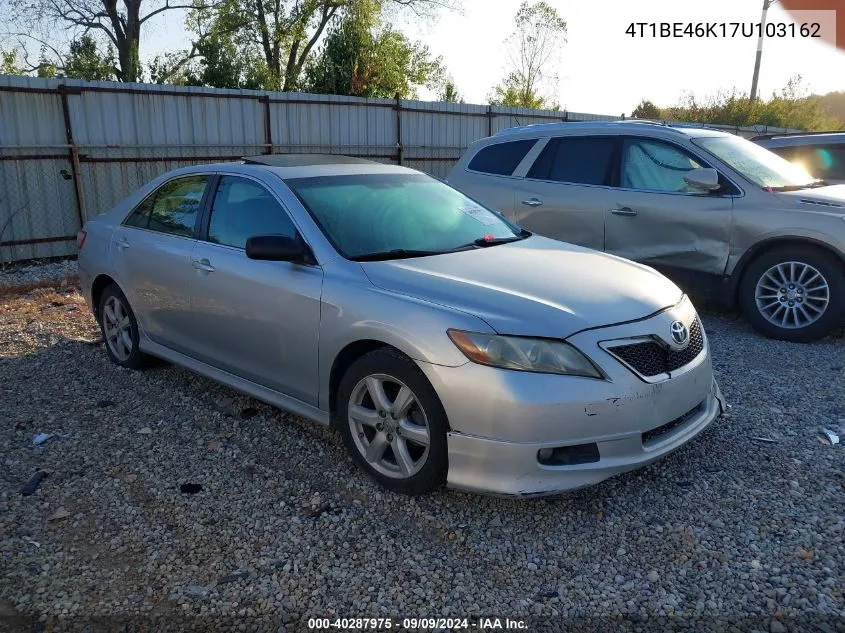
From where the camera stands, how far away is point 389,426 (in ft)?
11.0

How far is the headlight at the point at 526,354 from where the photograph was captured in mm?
2990

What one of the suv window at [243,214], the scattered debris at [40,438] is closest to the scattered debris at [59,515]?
the scattered debris at [40,438]

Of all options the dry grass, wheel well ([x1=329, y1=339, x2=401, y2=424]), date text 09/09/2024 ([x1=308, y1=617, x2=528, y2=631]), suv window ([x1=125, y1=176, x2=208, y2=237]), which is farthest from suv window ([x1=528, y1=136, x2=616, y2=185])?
date text 09/09/2024 ([x1=308, y1=617, x2=528, y2=631])

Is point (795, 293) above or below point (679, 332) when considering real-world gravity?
below

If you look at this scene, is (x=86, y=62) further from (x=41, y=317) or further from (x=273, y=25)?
(x=41, y=317)

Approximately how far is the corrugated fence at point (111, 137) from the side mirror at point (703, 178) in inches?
309

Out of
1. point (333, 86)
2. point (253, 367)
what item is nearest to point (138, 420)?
point (253, 367)

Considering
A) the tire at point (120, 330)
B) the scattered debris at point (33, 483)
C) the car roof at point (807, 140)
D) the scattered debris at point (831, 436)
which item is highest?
the car roof at point (807, 140)

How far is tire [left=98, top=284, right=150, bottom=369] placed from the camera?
5.12 meters

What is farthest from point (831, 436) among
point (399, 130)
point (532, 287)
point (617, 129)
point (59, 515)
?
point (399, 130)

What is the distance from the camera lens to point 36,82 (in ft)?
31.0

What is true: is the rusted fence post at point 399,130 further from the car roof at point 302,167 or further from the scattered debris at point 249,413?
the scattered debris at point 249,413

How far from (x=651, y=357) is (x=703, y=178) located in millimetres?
3469

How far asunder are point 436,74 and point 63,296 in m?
26.0
